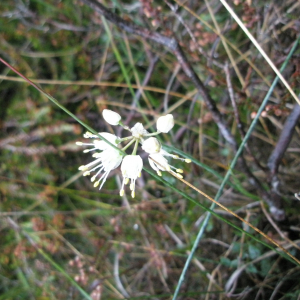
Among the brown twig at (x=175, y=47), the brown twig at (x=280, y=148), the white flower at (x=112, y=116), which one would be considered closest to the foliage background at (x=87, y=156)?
the brown twig at (x=280, y=148)

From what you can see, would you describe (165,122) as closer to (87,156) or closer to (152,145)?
(152,145)

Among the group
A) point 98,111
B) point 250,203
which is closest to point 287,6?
point 250,203

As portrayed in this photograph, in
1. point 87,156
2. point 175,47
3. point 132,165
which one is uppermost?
point 175,47

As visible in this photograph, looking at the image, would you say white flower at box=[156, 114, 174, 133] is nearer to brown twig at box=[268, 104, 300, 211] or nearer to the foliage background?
brown twig at box=[268, 104, 300, 211]

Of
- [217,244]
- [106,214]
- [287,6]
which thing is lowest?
[106,214]

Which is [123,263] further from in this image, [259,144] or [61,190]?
[259,144]

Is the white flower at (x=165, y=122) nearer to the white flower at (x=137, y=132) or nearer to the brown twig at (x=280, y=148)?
the white flower at (x=137, y=132)

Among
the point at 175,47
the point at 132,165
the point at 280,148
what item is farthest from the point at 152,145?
the point at 280,148

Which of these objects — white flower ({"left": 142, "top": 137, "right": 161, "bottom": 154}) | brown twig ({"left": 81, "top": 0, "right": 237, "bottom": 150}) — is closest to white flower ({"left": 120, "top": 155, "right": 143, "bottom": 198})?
white flower ({"left": 142, "top": 137, "right": 161, "bottom": 154})

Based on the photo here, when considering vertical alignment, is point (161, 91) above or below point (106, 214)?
above
